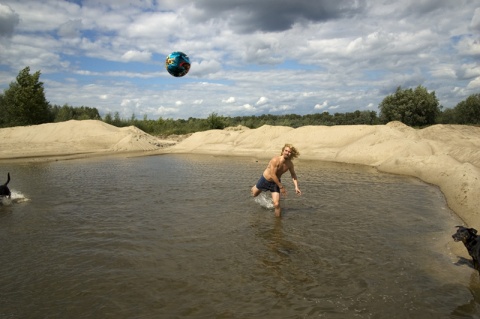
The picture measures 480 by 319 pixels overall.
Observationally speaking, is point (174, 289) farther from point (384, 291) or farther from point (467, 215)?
point (467, 215)

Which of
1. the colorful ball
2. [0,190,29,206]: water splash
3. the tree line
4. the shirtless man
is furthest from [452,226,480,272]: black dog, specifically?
the tree line

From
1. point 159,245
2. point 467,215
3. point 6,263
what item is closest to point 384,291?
point 159,245

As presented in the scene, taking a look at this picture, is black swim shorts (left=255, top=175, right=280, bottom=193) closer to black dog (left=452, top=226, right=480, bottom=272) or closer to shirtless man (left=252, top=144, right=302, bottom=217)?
shirtless man (left=252, top=144, right=302, bottom=217)

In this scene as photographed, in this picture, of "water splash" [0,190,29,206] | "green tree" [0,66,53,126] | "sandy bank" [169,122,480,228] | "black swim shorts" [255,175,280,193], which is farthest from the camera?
"green tree" [0,66,53,126]

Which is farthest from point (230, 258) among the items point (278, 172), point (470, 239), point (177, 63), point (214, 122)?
point (214, 122)

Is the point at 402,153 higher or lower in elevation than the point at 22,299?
higher

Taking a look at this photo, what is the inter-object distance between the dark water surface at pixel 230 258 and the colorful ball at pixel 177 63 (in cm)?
469

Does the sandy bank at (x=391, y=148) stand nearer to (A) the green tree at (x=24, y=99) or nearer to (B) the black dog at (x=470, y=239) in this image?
(B) the black dog at (x=470, y=239)

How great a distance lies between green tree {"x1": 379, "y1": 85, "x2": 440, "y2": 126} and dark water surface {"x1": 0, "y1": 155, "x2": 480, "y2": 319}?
4346 centimetres

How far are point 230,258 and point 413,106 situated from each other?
2059 inches

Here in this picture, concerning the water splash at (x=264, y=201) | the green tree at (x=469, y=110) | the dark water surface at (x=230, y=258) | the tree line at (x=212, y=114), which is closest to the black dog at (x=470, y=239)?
the dark water surface at (x=230, y=258)

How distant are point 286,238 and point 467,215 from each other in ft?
18.4

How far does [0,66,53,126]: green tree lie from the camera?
44938 mm

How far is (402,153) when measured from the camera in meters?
21.6
